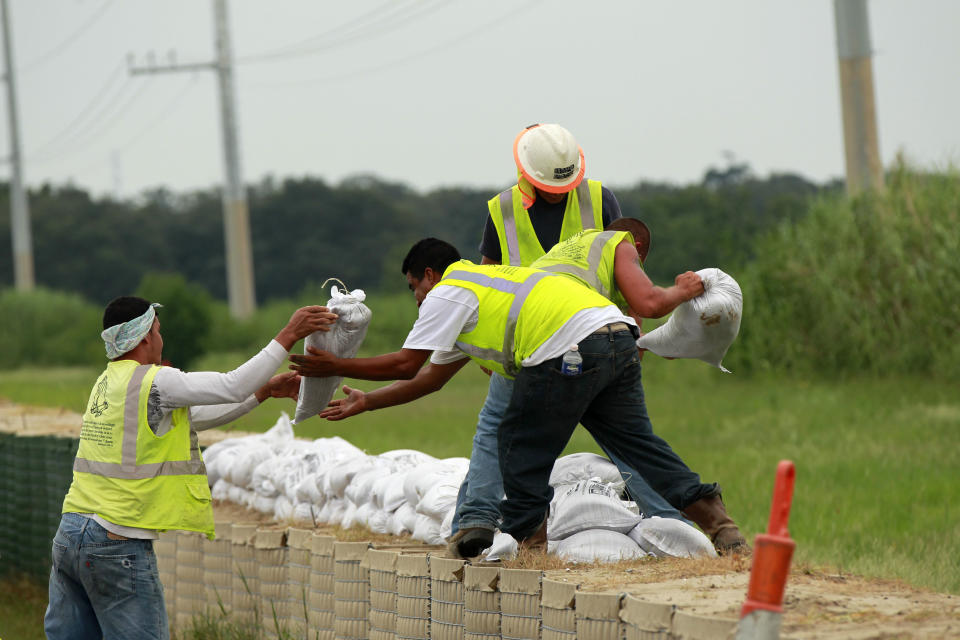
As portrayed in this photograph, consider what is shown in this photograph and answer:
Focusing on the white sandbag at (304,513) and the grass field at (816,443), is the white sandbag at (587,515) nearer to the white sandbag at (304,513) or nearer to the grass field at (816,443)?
the grass field at (816,443)

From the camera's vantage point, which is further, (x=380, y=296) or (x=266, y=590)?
(x=380, y=296)

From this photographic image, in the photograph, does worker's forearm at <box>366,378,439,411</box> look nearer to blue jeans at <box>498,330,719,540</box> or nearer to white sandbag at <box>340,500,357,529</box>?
blue jeans at <box>498,330,719,540</box>

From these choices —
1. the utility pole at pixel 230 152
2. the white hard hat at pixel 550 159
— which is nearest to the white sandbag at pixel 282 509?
the white hard hat at pixel 550 159

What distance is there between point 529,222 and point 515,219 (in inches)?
2.7

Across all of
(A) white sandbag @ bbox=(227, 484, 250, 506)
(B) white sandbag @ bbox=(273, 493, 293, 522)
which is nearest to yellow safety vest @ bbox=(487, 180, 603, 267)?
(B) white sandbag @ bbox=(273, 493, 293, 522)

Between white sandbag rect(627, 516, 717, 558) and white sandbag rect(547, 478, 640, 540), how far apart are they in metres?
0.12

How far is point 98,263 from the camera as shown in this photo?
235 feet

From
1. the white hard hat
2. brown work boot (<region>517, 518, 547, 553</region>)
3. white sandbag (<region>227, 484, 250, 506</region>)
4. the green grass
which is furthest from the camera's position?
white sandbag (<region>227, 484, 250, 506</region>)

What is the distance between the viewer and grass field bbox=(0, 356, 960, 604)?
31.0ft

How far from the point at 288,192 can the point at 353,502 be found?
66950mm

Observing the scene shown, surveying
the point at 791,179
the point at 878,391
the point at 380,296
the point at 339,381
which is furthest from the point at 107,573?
the point at 791,179

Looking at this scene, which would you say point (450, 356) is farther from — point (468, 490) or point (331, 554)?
point (331, 554)

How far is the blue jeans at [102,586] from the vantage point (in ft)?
18.2

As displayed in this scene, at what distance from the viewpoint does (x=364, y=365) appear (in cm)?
A: 596
